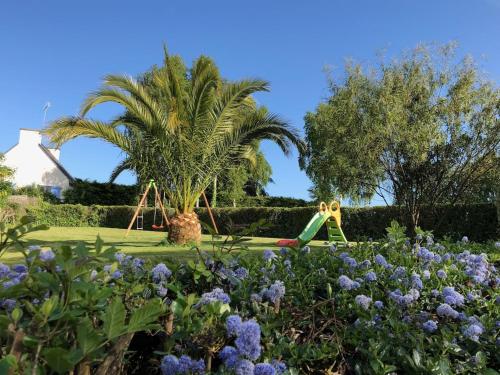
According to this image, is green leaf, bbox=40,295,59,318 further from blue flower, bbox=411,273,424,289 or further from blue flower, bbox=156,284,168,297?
blue flower, bbox=411,273,424,289

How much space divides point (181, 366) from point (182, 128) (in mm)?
10215

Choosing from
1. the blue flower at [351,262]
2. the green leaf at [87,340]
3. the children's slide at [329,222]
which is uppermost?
the children's slide at [329,222]

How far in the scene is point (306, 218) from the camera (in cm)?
1972

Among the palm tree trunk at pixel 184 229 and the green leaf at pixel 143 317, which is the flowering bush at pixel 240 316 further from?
the palm tree trunk at pixel 184 229

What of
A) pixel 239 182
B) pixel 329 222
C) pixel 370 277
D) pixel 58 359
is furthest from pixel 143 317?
pixel 239 182

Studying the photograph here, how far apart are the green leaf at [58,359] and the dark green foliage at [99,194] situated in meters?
31.4

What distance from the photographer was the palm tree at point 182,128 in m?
10.5

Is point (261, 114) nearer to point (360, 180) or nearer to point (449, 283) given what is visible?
point (360, 180)

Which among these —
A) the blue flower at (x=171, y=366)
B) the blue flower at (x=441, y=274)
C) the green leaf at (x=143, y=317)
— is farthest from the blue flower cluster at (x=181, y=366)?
the blue flower at (x=441, y=274)

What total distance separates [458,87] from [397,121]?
2234 millimetres

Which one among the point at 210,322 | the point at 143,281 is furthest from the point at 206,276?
the point at 210,322

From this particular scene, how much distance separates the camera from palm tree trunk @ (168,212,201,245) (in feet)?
36.7

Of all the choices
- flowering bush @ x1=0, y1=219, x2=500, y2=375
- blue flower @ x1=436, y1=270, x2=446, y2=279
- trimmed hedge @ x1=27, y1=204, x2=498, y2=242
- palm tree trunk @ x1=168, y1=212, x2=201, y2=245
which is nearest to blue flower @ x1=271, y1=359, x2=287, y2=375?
flowering bush @ x1=0, y1=219, x2=500, y2=375

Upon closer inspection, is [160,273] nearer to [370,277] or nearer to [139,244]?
[370,277]
